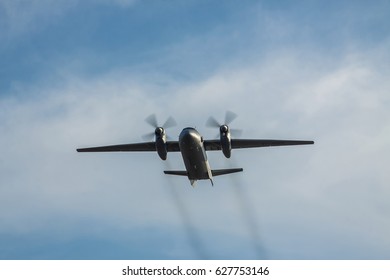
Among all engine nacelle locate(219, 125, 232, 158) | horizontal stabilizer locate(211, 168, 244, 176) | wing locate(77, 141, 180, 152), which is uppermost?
wing locate(77, 141, 180, 152)

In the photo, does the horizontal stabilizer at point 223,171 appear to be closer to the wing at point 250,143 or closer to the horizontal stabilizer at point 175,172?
the wing at point 250,143

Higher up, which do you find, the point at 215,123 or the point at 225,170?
the point at 215,123

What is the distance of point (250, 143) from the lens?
59.9 m

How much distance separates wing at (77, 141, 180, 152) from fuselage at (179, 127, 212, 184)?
3411 millimetres

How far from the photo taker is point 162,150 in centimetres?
5769

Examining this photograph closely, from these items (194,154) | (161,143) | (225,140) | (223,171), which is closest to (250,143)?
(225,140)

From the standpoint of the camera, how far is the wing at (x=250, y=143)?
5912 centimetres

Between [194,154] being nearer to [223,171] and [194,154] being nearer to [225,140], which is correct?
[225,140]

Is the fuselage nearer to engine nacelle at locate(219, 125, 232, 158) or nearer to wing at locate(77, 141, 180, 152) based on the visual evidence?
engine nacelle at locate(219, 125, 232, 158)

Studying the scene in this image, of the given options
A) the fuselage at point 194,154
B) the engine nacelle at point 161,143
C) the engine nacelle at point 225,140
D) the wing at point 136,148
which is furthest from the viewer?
the wing at point 136,148

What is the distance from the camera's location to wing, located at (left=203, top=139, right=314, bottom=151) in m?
59.1
